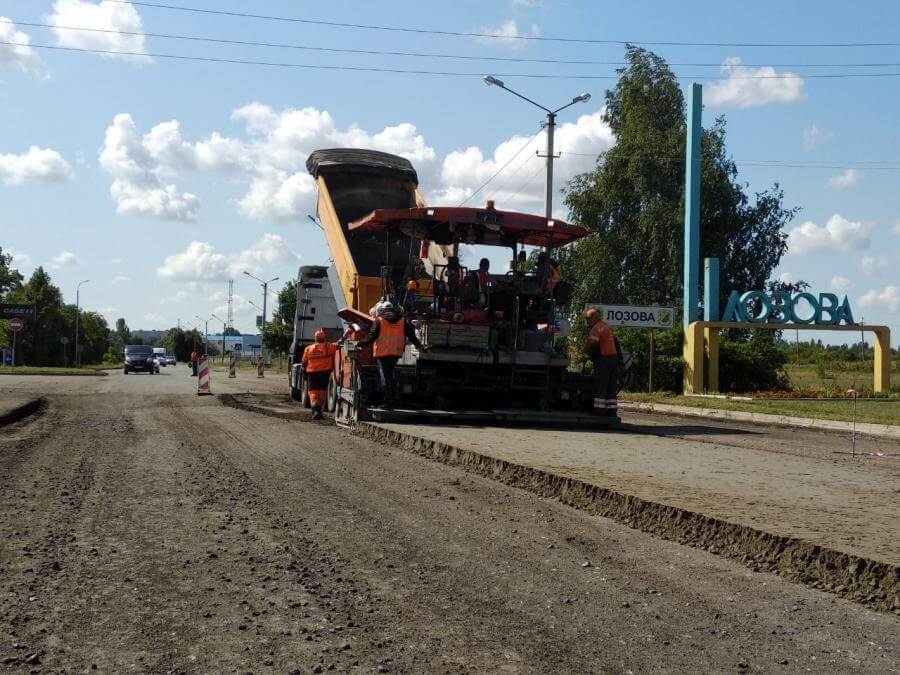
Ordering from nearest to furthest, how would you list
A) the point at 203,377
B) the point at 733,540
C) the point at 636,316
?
the point at 733,540 < the point at 203,377 < the point at 636,316

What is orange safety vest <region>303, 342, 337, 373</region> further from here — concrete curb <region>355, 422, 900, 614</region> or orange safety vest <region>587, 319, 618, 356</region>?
concrete curb <region>355, 422, 900, 614</region>

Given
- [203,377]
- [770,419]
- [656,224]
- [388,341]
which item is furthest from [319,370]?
[656,224]

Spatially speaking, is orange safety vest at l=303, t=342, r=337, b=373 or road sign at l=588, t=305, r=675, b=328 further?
road sign at l=588, t=305, r=675, b=328

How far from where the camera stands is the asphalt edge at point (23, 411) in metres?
15.8

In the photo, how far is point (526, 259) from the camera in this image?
14.6m

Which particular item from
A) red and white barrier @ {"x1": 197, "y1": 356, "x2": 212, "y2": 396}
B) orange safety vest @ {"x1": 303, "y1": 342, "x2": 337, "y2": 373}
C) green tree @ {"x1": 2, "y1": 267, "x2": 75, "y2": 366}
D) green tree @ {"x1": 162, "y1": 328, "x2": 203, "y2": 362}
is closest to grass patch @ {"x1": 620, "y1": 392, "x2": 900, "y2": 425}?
orange safety vest @ {"x1": 303, "y1": 342, "x2": 337, "y2": 373}

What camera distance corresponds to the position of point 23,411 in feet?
58.0

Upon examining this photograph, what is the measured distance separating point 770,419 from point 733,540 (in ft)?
43.8

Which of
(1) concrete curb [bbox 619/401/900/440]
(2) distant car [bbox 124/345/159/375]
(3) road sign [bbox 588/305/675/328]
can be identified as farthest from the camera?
(2) distant car [bbox 124/345/159/375]

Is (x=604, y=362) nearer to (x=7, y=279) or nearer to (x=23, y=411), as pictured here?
(x=23, y=411)

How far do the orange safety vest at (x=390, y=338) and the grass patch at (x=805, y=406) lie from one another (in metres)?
8.30

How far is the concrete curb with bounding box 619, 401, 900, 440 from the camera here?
15.3 meters

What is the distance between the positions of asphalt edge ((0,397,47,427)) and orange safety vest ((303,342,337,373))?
4.97 metres

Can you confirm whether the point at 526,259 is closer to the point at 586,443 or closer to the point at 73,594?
the point at 586,443
